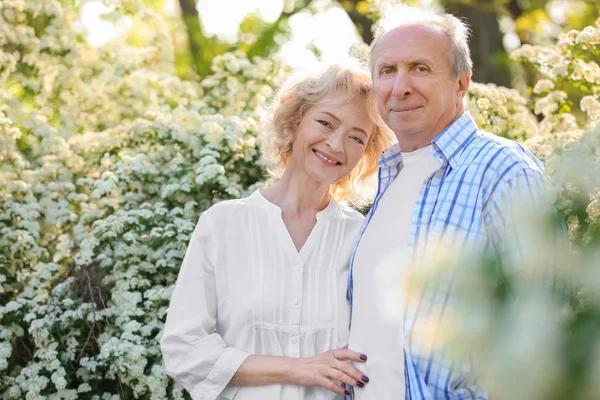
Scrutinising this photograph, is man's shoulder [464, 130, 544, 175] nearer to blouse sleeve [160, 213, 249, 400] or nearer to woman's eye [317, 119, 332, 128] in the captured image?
woman's eye [317, 119, 332, 128]

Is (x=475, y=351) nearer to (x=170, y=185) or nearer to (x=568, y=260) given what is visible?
(x=568, y=260)

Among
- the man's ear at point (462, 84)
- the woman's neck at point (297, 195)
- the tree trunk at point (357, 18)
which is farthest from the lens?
the tree trunk at point (357, 18)

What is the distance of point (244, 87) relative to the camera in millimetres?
5559

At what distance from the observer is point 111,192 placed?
14.8 feet

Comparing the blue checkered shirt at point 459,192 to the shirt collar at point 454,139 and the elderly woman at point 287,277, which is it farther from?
the elderly woman at point 287,277

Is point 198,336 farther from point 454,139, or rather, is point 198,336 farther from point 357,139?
point 454,139

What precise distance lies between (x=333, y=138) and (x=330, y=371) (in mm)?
808

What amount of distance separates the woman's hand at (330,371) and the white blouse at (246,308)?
3.0 inches

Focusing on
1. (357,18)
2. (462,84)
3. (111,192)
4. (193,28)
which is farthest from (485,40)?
(462,84)

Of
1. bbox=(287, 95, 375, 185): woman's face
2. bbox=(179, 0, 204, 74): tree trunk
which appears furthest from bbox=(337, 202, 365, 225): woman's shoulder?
bbox=(179, 0, 204, 74): tree trunk

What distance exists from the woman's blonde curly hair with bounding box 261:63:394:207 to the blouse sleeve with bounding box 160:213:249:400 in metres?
0.58

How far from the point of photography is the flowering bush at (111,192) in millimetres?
3920

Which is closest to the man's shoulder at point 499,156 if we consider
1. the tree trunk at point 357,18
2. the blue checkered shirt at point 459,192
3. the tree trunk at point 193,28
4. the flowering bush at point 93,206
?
the blue checkered shirt at point 459,192

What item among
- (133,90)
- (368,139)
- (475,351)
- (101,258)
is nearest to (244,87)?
(133,90)
